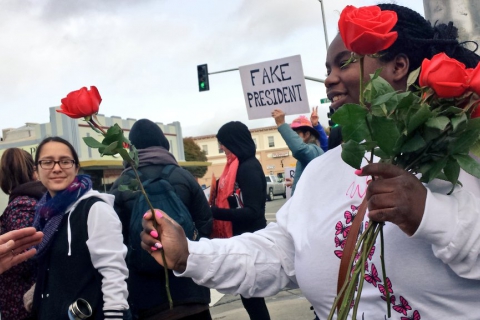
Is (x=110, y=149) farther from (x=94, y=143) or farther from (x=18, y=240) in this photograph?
(x=18, y=240)

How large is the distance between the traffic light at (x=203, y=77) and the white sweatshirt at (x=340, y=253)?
19476 mm

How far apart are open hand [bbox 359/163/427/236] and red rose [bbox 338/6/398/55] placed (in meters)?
0.26

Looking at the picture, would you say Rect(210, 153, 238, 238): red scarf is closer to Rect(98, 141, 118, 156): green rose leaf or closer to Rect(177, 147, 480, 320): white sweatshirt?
Rect(177, 147, 480, 320): white sweatshirt

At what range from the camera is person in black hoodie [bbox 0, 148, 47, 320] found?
352 cm

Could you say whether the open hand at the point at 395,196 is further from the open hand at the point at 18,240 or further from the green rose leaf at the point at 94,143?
the open hand at the point at 18,240

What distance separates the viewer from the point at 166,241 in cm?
170

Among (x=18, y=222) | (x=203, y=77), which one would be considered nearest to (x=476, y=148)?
(x=18, y=222)

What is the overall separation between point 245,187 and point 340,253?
3.25 m

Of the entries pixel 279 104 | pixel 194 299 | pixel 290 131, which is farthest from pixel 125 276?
pixel 279 104

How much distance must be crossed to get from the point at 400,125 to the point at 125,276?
220 cm

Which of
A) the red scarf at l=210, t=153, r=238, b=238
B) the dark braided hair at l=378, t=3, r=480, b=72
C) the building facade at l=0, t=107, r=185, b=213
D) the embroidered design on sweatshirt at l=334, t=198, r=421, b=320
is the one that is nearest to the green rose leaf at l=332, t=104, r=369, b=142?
the embroidered design on sweatshirt at l=334, t=198, r=421, b=320

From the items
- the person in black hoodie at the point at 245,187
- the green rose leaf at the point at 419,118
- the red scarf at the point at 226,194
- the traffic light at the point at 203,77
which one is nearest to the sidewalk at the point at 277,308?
the person in black hoodie at the point at 245,187

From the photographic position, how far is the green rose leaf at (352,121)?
123cm

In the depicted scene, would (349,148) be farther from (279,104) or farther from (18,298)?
(279,104)
